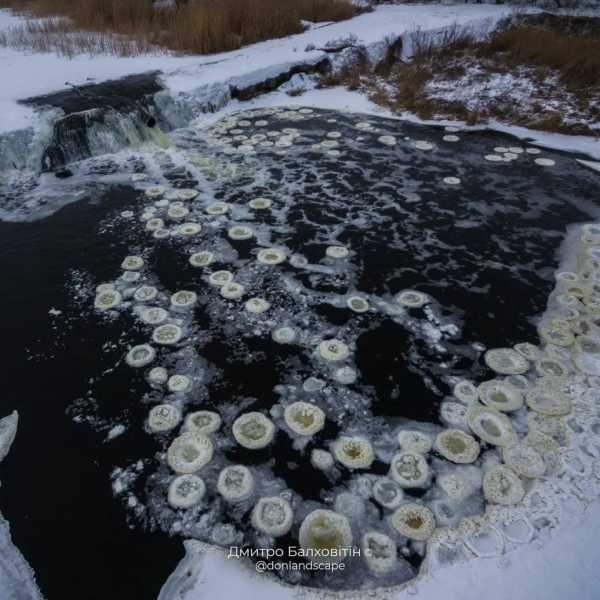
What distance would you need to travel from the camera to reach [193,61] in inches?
387

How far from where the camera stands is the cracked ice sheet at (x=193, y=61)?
25.9 ft

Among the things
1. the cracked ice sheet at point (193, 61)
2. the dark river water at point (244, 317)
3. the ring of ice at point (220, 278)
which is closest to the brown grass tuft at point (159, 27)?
the cracked ice sheet at point (193, 61)

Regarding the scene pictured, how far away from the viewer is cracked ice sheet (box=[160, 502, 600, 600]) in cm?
240

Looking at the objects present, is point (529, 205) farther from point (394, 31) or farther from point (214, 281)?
point (394, 31)

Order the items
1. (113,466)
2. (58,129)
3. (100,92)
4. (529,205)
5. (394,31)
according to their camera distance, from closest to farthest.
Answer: (113,466), (529,205), (58,129), (100,92), (394,31)

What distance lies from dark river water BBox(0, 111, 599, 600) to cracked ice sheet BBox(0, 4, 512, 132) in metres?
2.25

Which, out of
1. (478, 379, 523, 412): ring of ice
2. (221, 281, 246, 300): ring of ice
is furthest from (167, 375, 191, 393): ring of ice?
(478, 379, 523, 412): ring of ice

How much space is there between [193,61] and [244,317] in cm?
826

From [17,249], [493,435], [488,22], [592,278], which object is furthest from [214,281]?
[488,22]

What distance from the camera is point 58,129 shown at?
676cm

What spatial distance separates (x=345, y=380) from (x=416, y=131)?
21.1ft

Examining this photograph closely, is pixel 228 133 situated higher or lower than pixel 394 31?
lower

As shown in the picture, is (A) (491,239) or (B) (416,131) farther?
(B) (416,131)

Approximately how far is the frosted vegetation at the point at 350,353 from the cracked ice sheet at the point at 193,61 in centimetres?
284
